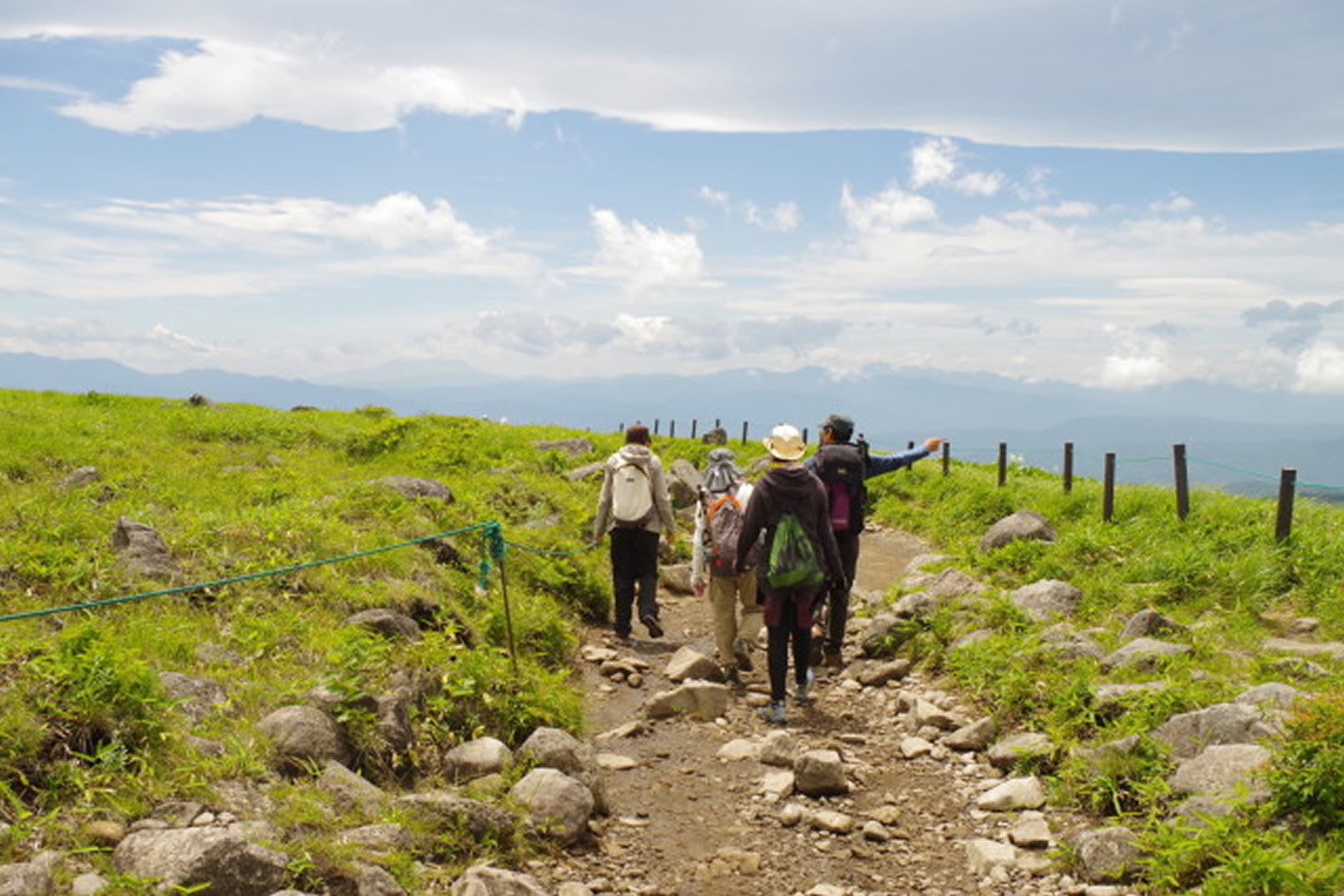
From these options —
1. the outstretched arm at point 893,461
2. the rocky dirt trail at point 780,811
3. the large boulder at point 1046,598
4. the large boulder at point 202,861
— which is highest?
the outstretched arm at point 893,461

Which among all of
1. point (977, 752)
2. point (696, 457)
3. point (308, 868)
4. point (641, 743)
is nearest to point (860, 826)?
point (977, 752)

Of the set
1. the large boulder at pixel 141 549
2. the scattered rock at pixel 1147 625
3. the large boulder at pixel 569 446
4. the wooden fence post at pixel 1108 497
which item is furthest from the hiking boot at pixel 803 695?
the large boulder at pixel 569 446

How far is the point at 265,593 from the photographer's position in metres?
9.58

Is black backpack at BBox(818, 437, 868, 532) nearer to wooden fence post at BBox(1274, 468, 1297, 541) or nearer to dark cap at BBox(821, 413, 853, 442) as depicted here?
dark cap at BBox(821, 413, 853, 442)

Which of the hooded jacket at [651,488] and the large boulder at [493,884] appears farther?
the hooded jacket at [651,488]

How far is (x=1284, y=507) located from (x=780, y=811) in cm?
1067

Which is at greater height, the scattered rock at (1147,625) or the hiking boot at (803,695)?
the scattered rock at (1147,625)

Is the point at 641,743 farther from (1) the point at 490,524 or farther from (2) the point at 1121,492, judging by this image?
(2) the point at 1121,492

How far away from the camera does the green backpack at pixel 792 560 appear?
31.8 feet

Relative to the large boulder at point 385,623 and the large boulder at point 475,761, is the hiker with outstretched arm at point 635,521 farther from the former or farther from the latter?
the large boulder at point 475,761

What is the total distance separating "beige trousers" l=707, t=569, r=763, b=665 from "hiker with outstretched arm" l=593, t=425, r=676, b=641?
5.02 feet

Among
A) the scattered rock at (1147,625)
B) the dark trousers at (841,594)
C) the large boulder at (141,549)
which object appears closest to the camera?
the large boulder at (141,549)

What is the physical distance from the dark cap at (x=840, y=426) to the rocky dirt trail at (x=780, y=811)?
300 centimetres

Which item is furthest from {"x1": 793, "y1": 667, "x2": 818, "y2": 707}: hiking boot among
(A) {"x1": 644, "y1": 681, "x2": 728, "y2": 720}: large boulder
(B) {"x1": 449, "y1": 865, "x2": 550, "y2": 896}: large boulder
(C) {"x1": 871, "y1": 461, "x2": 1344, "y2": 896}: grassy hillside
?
(B) {"x1": 449, "y1": 865, "x2": 550, "y2": 896}: large boulder
